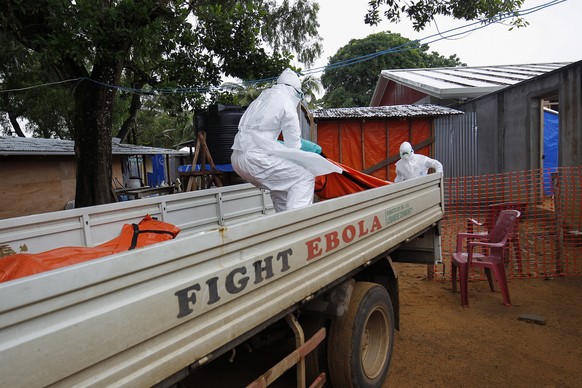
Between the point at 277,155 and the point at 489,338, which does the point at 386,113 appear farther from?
the point at 277,155

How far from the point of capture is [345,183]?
4113 millimetres

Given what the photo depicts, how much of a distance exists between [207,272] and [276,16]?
16688 mm

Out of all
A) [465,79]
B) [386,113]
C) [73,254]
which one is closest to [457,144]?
[386,113]

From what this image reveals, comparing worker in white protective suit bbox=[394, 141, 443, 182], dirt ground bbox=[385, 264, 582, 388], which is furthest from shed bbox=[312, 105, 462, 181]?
dirt ground bbox=[385, 264, 582, 388]

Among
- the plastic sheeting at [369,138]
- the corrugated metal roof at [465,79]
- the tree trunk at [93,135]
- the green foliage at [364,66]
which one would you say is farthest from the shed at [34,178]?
the green foliage at [364,66]

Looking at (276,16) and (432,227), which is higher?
(276,16)

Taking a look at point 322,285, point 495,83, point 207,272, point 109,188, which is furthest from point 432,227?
point 495,83

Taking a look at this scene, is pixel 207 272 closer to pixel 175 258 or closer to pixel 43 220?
pixel 175 258

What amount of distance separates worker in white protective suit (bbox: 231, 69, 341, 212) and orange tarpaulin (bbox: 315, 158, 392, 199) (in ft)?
1.71

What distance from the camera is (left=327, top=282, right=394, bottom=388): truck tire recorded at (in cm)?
258

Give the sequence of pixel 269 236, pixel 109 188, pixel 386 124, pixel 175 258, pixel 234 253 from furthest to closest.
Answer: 1. pixel 386 124
2. pixel 109 188
3. pixel 269 236
4. pixel 234 253
5. pixel 175 258

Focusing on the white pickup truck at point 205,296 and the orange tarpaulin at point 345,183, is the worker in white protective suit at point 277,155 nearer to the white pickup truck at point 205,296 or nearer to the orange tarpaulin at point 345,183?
the orange tarpaulin at point 345,183

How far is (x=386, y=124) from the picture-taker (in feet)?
36.2

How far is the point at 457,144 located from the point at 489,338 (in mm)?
8584
